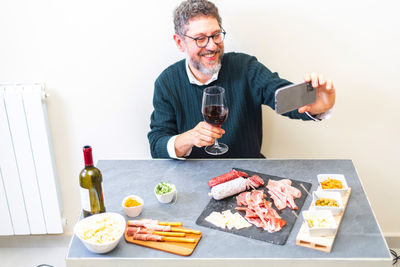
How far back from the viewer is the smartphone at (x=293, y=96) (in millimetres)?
1579

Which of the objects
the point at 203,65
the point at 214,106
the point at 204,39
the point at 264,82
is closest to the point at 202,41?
the point at 204,39

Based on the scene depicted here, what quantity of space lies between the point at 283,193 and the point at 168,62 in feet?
3.59

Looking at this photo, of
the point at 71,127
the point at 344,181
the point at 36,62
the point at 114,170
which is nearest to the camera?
the point at 344,181

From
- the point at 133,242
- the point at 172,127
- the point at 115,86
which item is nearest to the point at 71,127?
the point at 115,86

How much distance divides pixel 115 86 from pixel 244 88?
2.49 feet

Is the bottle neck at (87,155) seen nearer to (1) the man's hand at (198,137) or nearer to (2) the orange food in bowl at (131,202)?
(2) the orange food in bowl at (131,202)

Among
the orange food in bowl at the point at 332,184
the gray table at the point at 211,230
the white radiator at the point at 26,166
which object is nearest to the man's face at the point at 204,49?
the gray table at the point at 211,230

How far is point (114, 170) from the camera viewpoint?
74.6 inches

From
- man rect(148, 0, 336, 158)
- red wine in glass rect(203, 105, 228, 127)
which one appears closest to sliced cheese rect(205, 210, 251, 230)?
red wine in glass rect(203, 105, 228, 127)

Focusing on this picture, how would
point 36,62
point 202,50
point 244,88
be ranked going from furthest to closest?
1. point 36,62
2. point 244,88
3. point 202,50

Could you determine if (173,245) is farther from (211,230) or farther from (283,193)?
(283,193)

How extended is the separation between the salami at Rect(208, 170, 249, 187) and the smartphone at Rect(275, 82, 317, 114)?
0.35 meters

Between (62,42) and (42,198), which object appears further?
(42,198)

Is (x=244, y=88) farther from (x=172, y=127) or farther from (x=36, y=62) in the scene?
(x=36, y=62)
